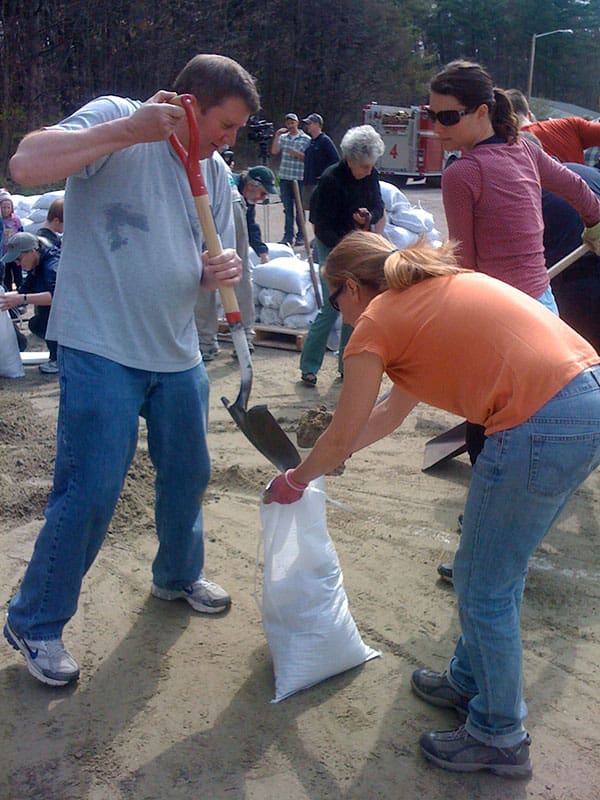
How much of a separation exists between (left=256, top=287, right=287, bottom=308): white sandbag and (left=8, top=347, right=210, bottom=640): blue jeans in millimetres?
4712

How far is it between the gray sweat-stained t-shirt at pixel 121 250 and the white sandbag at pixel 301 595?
2.06 feet

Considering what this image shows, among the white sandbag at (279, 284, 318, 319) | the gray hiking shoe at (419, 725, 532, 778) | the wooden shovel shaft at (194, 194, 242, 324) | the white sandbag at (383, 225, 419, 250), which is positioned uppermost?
the wooden shovel shaft at (194, 194, 242, 324)

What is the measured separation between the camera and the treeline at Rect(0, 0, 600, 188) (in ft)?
65.3

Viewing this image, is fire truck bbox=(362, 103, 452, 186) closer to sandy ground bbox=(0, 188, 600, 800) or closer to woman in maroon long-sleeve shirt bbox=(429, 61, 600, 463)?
sandy ground bbox=(0, 188, 600, 800)

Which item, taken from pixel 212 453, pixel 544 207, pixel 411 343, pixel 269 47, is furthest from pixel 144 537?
pixel 269 47

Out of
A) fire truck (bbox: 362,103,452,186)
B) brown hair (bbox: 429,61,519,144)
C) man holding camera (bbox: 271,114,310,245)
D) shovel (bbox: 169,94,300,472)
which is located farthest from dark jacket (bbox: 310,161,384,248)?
fire truck (bbox: 362,103,452,186)

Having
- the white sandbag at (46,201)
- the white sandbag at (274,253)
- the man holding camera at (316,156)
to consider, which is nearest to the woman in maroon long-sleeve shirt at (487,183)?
the white sandbag at (274,253)

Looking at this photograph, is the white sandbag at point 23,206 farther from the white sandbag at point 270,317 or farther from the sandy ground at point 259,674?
the sandy ground at point 259,674

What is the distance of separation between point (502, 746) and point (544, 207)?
2.62 metres

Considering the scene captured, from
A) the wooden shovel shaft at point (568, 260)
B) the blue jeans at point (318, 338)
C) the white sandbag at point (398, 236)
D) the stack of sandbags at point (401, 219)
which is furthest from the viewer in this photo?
the stack of sandbags at point (401, 219)

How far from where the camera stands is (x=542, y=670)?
111 inches

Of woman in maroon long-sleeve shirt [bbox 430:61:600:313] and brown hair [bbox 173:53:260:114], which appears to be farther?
woman in maroon long-sleeve shirt [bbox 430:61:600:313]

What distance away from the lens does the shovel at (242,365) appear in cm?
247

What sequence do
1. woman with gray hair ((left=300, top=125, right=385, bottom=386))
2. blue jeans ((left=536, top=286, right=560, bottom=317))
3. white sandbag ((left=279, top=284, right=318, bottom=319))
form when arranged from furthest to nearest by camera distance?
white sandbag ((left=279, top=284, right=318, bottom=319)), woman with gray hair ((left=300, top=125, right=385, bottom=386)), blue jeans ((left=536, top=286, right=560, bottom=317))
